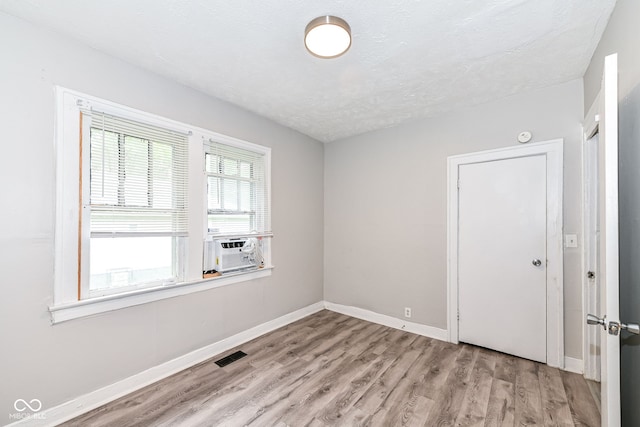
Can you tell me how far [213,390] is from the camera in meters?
2.25

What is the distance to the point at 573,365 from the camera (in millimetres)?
2490

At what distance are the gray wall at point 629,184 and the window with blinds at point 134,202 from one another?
3137 millimetres

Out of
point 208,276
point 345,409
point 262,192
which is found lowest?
point 345,409

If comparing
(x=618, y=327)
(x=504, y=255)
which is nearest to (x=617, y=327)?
(x=618, y=327)

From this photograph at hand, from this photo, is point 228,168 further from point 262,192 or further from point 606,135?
point 606,135

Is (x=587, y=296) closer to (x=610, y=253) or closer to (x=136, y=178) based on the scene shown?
(x=610, y=253)

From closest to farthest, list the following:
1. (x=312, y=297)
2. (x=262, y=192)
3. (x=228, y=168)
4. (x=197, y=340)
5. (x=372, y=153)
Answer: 1. (x=197, y=340)
2. (x=228, y=168)
3. (x=262, y=192)
4. (x=372, y=153)
5. (x=312, y=297)

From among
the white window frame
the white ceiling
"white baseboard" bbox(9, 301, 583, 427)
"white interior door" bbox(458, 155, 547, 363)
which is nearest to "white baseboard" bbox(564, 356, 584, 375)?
"white baseboard" bbox(9, 301, 583, 427)

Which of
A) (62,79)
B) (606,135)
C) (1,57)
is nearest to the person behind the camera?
(606,135)

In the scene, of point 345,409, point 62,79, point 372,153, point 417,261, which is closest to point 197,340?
point 345,409

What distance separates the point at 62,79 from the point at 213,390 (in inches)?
102

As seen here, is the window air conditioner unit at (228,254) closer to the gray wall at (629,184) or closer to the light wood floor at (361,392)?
the light wood floor at (361,392)

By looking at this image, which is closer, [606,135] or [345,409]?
[606,135]

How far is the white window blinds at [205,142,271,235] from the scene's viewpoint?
2855mm
